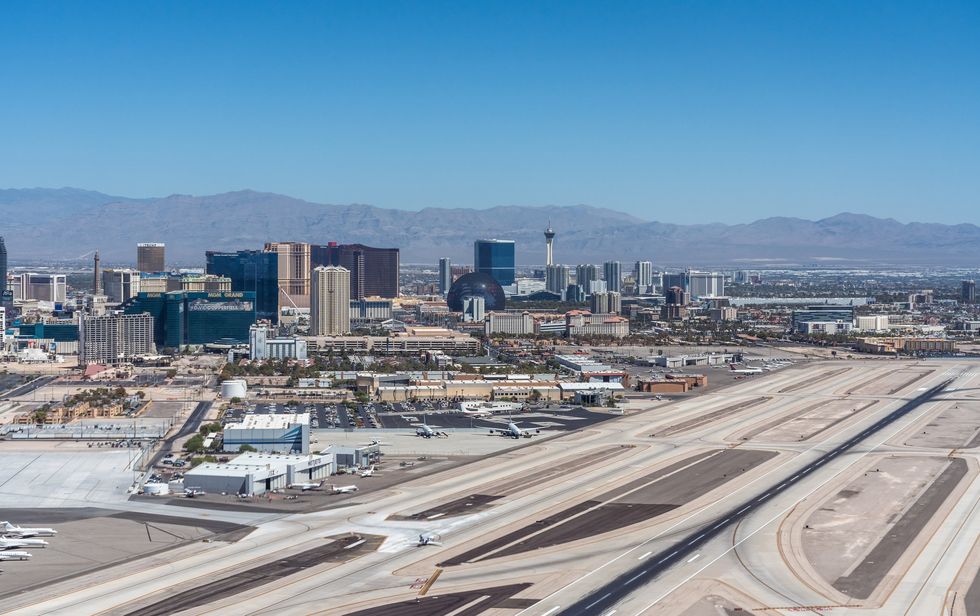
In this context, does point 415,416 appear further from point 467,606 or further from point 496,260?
point 496,260

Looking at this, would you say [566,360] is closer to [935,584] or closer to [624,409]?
[624,409]

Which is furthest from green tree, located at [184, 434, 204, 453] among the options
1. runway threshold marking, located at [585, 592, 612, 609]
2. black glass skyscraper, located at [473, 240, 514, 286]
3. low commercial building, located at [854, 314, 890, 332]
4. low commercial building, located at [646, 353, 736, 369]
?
black glass skyscraper, located at [473, 240, 514, 286]

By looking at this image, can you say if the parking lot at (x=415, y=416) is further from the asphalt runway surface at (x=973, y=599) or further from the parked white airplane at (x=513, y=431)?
the asphalt runway surface at (x=973, y=599)

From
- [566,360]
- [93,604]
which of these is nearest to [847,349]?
[566,360]

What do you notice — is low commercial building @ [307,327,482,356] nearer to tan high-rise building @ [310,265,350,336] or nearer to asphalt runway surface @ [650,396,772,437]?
tan high-rise building @ [310,265,350,336]

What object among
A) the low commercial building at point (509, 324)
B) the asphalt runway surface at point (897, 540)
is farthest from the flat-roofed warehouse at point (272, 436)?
the low commercial building at point (509, 324)

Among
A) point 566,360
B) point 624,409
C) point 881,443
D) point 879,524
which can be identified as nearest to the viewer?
point 879,524
